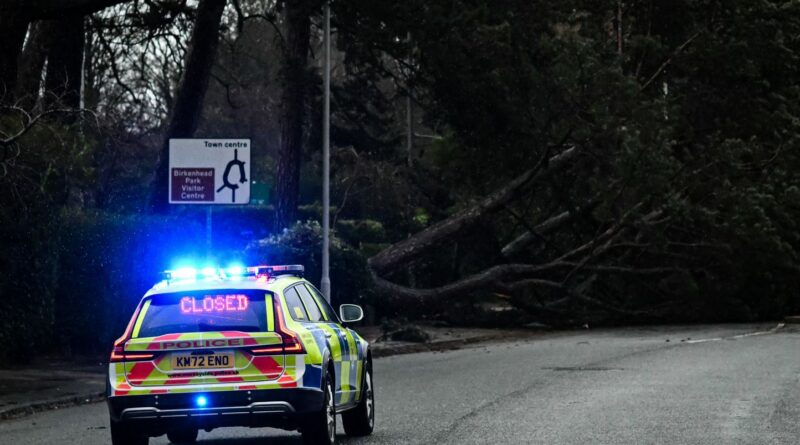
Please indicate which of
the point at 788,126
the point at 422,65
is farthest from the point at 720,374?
the point at 788,126

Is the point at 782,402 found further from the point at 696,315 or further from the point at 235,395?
the point at 696,315

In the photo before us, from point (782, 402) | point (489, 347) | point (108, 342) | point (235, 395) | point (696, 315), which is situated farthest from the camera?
point (696, 315)

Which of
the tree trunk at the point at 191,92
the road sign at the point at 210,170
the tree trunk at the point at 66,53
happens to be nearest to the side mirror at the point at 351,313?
the road sign at the point at 210,170

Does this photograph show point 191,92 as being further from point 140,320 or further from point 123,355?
point 123,355

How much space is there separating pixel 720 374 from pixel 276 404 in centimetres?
1084

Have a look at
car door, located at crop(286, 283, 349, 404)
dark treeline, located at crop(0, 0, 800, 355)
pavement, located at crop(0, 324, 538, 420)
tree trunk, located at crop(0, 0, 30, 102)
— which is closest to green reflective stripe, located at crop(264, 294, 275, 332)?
car door, located at crop(286, 283, 349, 404)

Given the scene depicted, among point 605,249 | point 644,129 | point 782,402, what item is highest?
point 644,129

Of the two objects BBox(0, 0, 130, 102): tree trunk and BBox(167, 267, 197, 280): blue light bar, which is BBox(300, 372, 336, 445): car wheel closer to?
BBox(167, 267, 197, 280): blue light bar

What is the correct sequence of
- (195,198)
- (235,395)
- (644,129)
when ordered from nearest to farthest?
(235,395), (195,198), (644,129)

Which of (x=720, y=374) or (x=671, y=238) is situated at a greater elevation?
(x=671, y=238)

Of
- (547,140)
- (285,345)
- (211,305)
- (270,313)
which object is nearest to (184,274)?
(211,305)

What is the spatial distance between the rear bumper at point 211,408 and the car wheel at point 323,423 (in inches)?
9.4

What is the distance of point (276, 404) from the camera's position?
10656 millimetres

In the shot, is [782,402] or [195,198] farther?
[195,198]
